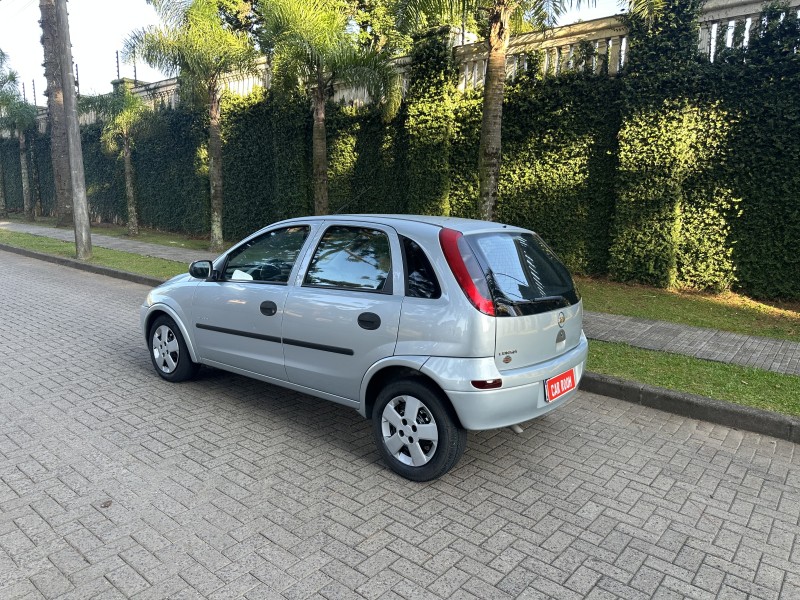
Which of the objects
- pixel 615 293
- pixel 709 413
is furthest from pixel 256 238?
pixel 615 293

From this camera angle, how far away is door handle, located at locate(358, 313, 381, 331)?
387 cm

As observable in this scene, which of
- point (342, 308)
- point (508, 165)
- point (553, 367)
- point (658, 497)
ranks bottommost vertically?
point (658, 497)

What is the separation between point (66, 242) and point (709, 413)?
17260mm

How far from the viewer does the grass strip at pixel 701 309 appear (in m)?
7.73

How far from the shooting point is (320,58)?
11.3 meters

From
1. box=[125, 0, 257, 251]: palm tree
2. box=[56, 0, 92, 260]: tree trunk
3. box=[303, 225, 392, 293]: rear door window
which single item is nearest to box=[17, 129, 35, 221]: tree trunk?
box=[56, 0, 92, 260]: tree trunk

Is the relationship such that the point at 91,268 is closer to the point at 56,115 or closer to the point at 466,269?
the point at 466,269

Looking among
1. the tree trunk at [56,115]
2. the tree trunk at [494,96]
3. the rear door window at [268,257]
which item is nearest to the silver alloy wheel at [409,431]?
the rear door window at [268,257]

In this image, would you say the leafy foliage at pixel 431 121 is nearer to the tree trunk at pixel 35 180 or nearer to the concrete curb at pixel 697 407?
the concrete curb at pixel 697 407

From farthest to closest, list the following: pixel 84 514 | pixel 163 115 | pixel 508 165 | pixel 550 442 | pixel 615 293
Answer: pixel 163 115
pixel 508 165
pixel 615 293
pixel 550 442
pixel 84 514

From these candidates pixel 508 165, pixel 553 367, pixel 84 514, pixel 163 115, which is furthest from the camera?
pixel 163 115

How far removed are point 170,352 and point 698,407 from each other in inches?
187

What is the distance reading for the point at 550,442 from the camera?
4.44 m

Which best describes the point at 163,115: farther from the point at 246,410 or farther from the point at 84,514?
the point at 84,514
